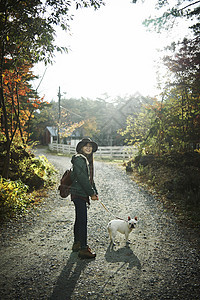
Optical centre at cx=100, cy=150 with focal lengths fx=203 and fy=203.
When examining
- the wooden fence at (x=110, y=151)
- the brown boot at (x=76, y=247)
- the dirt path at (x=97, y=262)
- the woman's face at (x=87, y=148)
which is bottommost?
the dirt path at (x=97, y=262)

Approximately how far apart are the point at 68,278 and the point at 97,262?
1.91ft

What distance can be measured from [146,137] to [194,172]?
15.0 ft

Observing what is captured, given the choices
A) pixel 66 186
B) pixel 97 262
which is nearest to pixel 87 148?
pixel 66 186

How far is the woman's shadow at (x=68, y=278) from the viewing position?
2512 millimetres

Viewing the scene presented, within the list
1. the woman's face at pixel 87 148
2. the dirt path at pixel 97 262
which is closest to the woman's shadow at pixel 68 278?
the dirt path at pixel 97 262

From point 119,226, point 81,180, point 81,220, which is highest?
point 81,180

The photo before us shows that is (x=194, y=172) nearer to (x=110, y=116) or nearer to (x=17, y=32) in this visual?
(x=17, y=32)

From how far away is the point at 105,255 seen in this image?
3479 millimetres

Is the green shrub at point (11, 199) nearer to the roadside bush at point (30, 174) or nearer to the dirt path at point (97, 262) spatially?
the dirt path at point (97, 262)

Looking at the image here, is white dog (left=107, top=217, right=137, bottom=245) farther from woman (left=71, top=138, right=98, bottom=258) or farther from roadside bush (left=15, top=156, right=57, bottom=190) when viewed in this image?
roadside bush (left=15, top=156, right=57, bottom=190)

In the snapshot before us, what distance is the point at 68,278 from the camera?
2.84m

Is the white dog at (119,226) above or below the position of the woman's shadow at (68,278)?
above

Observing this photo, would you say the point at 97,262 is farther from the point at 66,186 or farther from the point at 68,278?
the point at 66,186

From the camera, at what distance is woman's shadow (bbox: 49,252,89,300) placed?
251cm
